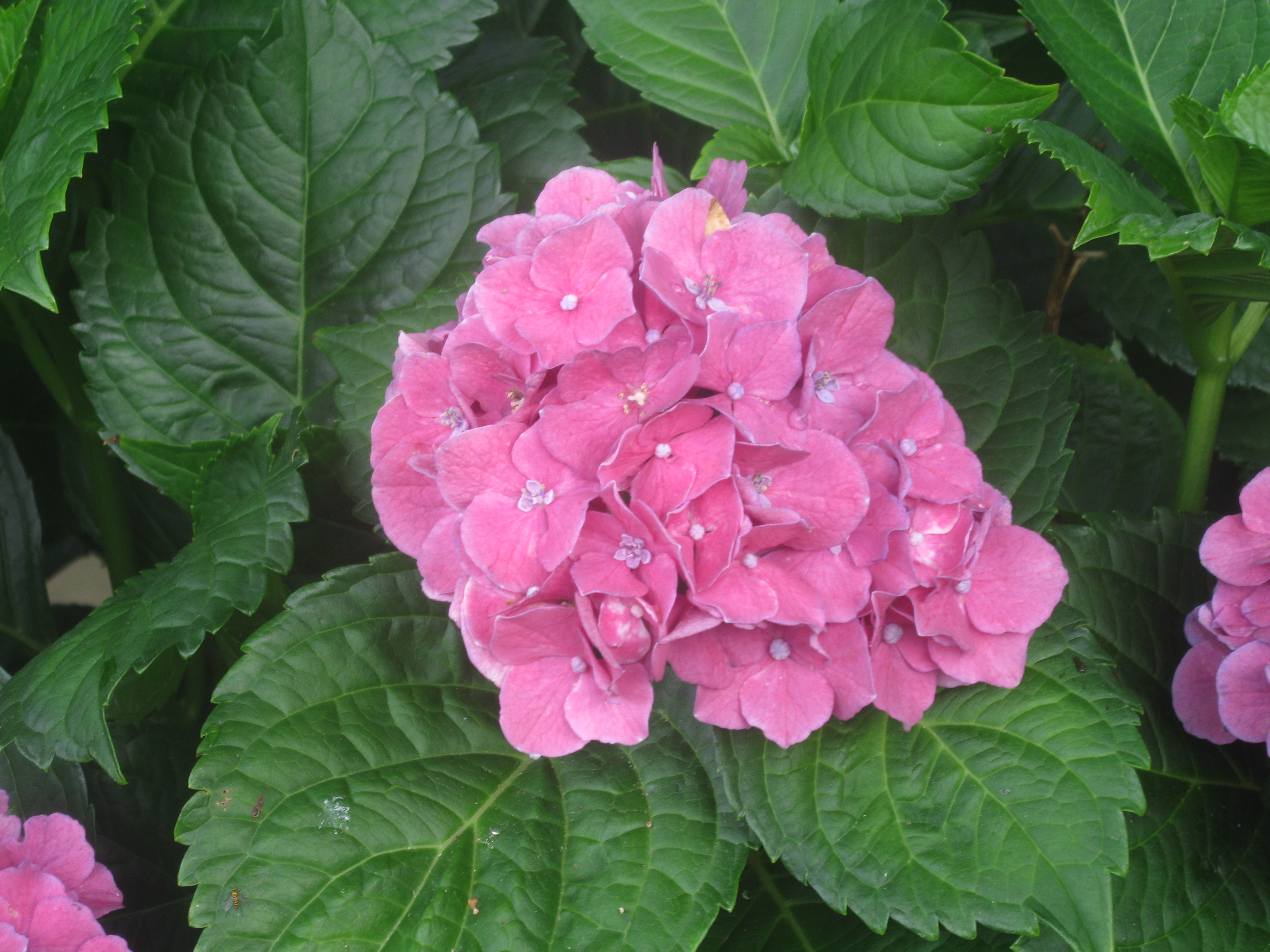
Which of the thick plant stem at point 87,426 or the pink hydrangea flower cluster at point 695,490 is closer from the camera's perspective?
the pink hydrangea flower cluster at point 695,490

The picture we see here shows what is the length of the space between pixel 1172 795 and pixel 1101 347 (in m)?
0.51

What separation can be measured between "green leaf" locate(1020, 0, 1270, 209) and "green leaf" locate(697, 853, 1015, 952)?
575 mm

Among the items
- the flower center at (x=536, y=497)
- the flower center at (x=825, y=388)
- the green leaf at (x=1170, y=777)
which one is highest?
the flower center at (x=825, y=388)

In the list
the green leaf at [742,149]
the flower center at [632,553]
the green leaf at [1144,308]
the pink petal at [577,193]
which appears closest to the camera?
the flower center at [632,553]

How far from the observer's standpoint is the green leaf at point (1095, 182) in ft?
2.02

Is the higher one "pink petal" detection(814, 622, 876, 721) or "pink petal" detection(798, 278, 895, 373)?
"pink petal" detection(798, 278, 895, 373)

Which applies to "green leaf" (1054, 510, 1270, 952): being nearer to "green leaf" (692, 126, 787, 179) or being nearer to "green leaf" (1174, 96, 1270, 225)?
"green leaf" (1174, 96, 1270, 225)

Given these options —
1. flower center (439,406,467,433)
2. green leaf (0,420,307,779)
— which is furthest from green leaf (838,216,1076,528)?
green leaf (0,420,307,779)

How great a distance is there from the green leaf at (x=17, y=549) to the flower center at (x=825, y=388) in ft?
2.72

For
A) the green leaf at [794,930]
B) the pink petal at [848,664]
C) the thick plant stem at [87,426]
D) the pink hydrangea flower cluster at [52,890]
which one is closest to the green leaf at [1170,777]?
the green leaf at [794,930]

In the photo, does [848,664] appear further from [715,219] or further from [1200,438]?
[1200,438]

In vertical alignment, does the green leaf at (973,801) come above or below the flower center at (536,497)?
below

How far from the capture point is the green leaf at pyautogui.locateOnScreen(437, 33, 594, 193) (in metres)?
0.95

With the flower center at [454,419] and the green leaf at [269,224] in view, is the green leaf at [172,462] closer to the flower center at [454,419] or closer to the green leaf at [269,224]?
the green leaf at [269,224]
